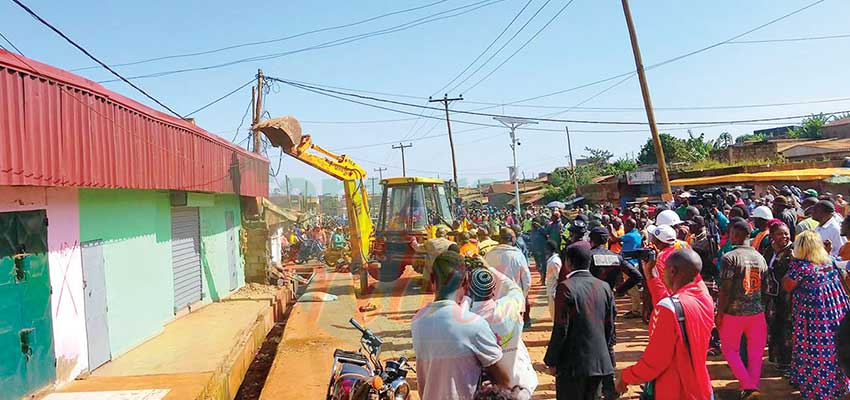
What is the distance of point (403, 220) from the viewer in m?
15.0

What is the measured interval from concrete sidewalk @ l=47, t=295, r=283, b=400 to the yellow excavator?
13.3 feet

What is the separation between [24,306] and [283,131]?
7.34 metres

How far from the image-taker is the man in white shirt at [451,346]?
324 centimetres

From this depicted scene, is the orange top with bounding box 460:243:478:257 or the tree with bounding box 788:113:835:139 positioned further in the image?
the tree with bounding box 788:113:835:139

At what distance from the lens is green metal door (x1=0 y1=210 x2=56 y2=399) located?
5711 mm

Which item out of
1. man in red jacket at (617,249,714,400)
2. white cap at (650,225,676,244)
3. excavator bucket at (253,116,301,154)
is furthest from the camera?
excavator bucket at (253,116,301,154)

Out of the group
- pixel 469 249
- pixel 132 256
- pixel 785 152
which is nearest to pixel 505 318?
pixel 469 249

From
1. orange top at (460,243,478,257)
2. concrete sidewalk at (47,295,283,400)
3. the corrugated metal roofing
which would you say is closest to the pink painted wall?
concrete sidewalk at (47,295,283,400)

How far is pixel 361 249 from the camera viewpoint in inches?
599

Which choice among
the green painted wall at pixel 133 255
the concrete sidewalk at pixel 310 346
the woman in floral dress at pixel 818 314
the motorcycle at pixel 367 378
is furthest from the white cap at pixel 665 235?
the green painted wall at pixel 133 255

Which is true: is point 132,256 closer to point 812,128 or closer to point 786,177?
point 786,177

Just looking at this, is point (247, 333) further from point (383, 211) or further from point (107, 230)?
point (383, 211)

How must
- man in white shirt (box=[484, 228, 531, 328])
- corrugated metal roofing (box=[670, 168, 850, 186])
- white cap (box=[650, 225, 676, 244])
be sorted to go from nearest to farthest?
white cap (box=[650, 225, 676, 244]) < man in white shirt (box=[484, 228, 531, 328]) < corrugated metal roofing (box=[670, 168, 850, 186])

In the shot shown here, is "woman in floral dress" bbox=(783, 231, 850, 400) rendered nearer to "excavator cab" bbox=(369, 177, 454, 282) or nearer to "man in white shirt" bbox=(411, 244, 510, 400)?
"man in white shirt" bbox=(411, 244, 510, 400)
